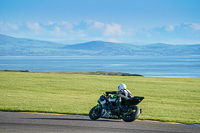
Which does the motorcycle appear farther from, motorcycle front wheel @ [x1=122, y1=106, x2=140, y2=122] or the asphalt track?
the asphalt track

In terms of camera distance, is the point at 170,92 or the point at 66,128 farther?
the point at 170,92

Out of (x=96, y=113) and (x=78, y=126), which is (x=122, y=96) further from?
(x=78, y=126)

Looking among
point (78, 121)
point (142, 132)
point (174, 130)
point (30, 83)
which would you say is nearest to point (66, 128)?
point (78, 121)

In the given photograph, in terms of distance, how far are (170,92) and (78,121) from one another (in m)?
17.5

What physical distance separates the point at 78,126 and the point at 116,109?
6.38 ft

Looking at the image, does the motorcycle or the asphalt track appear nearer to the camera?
the asphalt track

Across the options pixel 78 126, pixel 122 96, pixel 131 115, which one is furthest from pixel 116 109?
pixel 78 126

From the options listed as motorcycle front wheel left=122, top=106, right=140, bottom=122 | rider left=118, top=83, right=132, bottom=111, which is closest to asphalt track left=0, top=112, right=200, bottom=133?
motorcycle front wheel left=122, top=106, right=140, bottom=122

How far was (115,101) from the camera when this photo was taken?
1412 centimetres

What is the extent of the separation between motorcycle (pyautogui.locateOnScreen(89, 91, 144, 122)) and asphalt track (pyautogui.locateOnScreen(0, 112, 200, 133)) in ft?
0.76

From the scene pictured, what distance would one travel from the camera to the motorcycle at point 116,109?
1350cm

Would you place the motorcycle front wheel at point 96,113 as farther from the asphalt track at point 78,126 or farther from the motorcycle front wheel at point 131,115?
the motorcycle front wheel at point 131,115

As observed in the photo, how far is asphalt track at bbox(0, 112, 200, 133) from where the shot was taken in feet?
38.7

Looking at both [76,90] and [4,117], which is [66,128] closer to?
[4,117]
